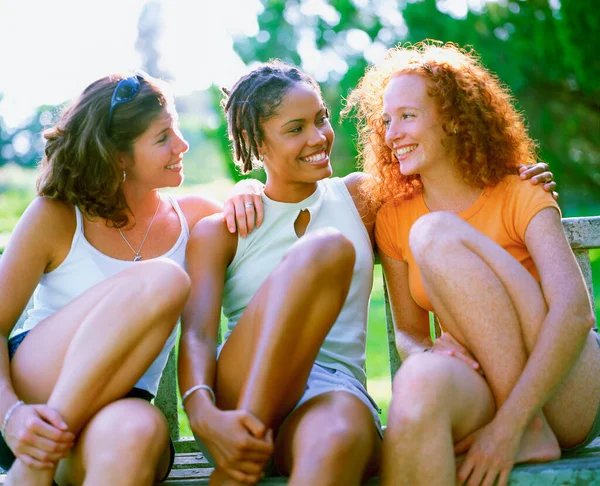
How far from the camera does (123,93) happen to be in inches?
111

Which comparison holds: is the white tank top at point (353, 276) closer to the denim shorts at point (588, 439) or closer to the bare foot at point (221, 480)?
the bare foot at point (221, 480)

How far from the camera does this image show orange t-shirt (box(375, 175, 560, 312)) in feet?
8.41

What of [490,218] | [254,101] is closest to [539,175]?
[490,218]

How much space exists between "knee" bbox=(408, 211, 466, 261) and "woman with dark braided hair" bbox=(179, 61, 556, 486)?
191mm

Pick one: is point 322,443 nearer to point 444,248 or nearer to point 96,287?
point 444,248

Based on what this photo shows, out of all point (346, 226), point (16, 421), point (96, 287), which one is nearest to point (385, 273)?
point (346, 226)

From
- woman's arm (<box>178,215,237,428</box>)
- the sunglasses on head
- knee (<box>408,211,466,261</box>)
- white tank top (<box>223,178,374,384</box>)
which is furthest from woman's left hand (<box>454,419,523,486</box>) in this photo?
the sunglasses on head

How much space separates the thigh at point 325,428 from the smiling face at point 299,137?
869 mm

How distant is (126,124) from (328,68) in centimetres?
892

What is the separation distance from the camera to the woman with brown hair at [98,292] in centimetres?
219

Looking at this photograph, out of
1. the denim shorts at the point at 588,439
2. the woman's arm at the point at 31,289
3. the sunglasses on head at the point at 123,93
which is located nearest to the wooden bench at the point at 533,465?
the denim shorts at the point at 588,439

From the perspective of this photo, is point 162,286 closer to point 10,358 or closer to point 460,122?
point 10,358

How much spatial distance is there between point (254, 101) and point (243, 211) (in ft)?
1.40

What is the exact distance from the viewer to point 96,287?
93.5 inches
